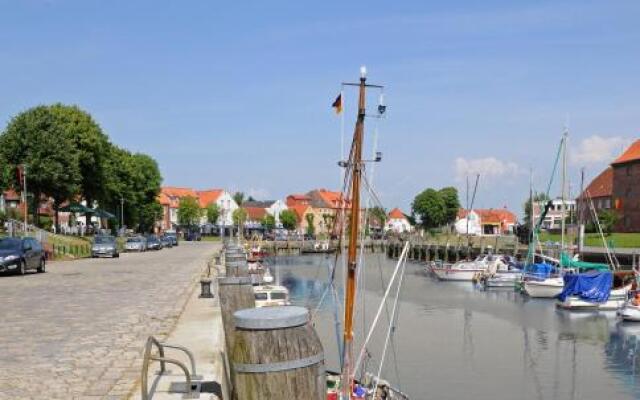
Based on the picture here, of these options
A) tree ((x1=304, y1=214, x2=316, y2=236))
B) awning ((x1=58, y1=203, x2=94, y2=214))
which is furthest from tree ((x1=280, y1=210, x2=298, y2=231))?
awning ((x1=58, y1=203, x2=94, y2=214))

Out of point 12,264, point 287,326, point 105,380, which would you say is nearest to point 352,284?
point 105,380

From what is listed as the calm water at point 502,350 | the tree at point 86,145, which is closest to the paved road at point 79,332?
the calm water at point 502,350

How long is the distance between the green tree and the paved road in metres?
153

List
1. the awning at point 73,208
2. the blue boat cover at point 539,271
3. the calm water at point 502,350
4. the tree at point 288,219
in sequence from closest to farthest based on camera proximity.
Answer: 1. the calm water at point 502,350
2. the blue boat cover at point 539,271
3. the awning at point 73,208
4. the tree at point 288,219

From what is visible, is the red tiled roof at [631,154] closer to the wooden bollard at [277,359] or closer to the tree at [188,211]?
the tree at [188,211]

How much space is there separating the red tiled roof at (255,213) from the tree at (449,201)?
49465 mm

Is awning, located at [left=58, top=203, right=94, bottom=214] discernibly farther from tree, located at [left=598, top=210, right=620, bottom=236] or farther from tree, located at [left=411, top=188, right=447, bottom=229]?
tree, located at [left=411, top=188, right=447, bottom=229]

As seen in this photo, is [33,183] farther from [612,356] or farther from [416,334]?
[612,356]

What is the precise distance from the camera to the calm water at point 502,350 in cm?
2181

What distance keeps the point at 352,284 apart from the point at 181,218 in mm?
137311

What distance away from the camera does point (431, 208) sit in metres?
167

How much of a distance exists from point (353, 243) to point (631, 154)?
106428 mm

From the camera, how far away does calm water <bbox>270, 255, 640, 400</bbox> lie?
2181 centimetres

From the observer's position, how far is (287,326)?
3.66m
